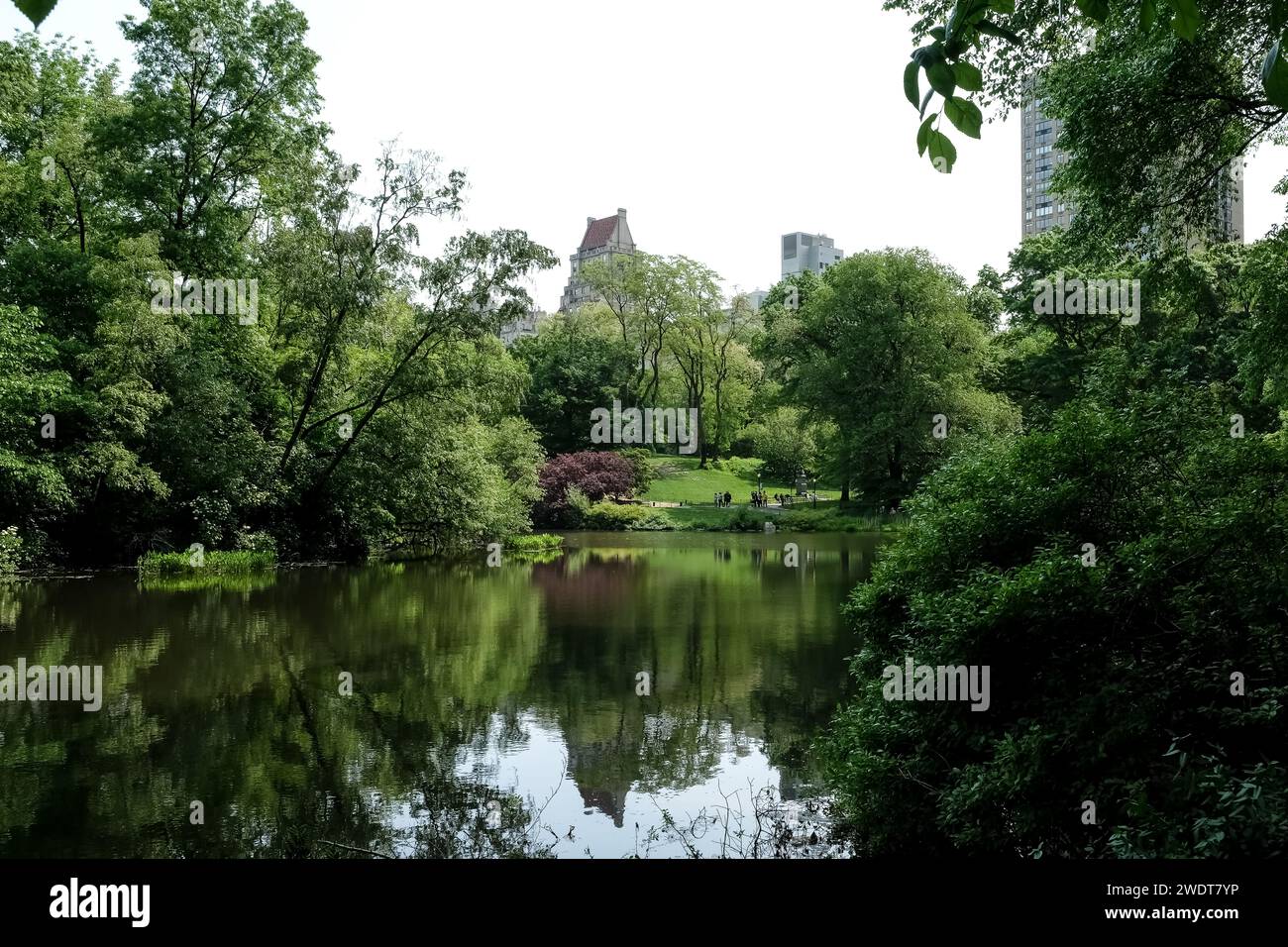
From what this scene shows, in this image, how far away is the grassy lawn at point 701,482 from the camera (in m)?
46.6

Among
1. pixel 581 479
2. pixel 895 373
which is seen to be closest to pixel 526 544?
pixel 581 479

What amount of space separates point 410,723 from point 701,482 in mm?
41641

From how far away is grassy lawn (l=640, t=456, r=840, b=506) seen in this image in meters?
46.6

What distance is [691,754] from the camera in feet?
25.4

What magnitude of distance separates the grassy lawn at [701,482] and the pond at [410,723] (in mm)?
28520

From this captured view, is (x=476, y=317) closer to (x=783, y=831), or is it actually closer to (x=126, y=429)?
(x=126, y=429)

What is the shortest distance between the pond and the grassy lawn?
28.5 m

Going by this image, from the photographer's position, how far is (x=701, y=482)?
5000 cm

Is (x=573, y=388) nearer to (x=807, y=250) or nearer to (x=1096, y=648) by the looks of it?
(x=1096, y=648)

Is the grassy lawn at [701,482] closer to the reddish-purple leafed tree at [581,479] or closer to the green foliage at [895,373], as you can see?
the reddish-purple leafed tree at [581,479]

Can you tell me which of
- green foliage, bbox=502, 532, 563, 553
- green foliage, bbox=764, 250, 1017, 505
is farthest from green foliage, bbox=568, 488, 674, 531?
green foliage, bbox=764, 250, 1017, 505

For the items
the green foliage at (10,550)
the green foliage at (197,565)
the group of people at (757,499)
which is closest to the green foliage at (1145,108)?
the green foliage at (197,565)

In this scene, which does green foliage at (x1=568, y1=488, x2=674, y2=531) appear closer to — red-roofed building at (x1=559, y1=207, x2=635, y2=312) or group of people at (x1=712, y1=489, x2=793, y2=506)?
group of people at (x1=712, y1=489, x2=793, y2=506)
